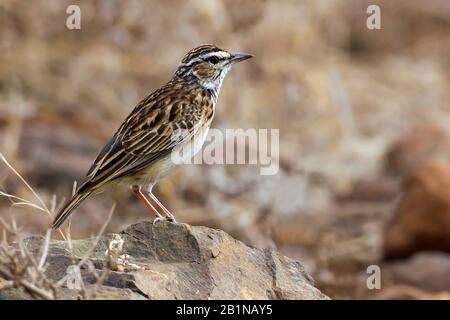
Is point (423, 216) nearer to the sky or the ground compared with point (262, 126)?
nearer to the ground

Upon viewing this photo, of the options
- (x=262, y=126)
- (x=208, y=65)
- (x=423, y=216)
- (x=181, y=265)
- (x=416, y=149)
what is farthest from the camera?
(x=262, y=126)

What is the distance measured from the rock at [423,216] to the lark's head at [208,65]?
4.89m

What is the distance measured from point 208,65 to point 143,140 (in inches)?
47.3

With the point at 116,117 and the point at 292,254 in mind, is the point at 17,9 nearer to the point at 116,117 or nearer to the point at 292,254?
the point at 116,117

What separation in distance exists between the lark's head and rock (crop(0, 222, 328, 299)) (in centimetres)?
226

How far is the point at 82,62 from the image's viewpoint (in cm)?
1716

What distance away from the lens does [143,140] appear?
830 centimetres

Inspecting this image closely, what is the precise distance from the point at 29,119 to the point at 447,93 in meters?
8.06

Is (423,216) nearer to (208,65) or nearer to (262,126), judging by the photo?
(262,126)

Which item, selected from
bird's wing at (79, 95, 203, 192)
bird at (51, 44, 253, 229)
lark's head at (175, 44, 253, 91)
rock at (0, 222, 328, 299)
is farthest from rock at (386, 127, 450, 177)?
rock at (0, 222, 328, 299)

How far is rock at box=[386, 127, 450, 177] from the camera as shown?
16125 millimetres

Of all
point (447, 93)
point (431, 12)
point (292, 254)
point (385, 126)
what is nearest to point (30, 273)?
point (292, 254)

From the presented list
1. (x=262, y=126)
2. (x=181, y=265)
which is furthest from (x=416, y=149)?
(x=181, y=265)

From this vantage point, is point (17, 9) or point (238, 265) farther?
point (17, 9)
